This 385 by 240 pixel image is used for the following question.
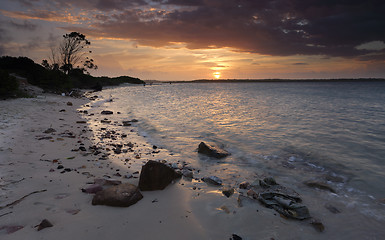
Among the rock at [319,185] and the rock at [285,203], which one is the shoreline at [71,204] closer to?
the rock at [285,203]

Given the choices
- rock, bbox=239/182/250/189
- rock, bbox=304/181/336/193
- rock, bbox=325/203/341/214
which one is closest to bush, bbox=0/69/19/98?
rock, bbox=239/182/250/189

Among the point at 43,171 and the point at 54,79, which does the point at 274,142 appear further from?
the point at 54,79

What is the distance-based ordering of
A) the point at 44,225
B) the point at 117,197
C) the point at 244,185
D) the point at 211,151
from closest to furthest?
1. the point at 44,225
2. the point at 117,197
3. the point at 244,185
4. the point at 211,151

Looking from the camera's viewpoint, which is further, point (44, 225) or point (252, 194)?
point (252, 194)

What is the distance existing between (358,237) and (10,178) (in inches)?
315

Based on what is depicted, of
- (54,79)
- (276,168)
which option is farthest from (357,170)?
(54,79)

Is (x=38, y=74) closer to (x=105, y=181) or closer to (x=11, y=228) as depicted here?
(x=105, y=181)

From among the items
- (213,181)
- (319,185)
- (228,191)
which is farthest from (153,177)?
(319,185)

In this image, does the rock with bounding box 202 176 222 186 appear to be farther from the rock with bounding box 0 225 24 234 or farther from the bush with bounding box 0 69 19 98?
the bush with bounding box 0 69 19 98

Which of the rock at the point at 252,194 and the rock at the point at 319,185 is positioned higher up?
the rock at the point at 252,194

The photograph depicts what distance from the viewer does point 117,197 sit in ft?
14.0

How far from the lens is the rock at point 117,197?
13.8 ft

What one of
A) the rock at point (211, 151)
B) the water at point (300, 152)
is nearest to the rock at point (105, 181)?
the water at point (300, 152)

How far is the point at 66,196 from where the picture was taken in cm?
437
